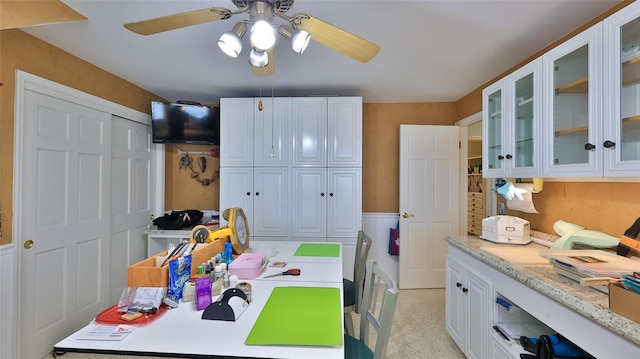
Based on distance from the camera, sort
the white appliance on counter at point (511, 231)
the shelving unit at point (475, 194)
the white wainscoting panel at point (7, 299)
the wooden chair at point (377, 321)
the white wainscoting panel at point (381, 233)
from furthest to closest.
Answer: the shelving unit at point (475, 194), the white wainscoting panel at point (381, 233), the white appliance on counter at point (511, 231), the white wainscoting panel at point (7, 299), the wooden chair at point (377, 321)

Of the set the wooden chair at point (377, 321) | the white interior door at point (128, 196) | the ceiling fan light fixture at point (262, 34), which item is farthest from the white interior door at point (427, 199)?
the white interior door at point (128, 196)

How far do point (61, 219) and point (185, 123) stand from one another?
1536 millimetres

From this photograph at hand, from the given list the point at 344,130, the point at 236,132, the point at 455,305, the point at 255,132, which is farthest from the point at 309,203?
the point at 455,305

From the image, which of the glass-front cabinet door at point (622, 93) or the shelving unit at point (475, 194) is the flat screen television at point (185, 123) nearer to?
the glass-front cabinet door at point (622, 93)

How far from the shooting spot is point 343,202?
3.13m

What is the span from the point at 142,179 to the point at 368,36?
295 centimetres

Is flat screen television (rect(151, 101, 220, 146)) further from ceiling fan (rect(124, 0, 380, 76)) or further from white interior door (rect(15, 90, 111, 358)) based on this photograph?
ceiling fan (rect(124, 0, 380, 76))

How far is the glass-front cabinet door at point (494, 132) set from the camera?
2.05 meters

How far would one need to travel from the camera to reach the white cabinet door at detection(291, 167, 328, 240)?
3.13 metres

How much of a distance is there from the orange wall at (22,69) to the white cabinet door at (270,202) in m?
1.74

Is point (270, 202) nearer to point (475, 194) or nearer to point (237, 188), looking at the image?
point (237, 188)

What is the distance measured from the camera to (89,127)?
244 centimetres

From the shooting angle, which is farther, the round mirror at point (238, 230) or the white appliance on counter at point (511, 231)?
the white appliance on counter at point (511, 231)

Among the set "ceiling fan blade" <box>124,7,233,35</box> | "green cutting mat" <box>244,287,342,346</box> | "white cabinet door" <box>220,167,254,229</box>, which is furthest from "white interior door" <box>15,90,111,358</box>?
"green cutting mat" <box>244,287,342,346</box>
